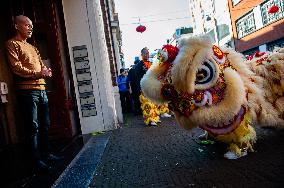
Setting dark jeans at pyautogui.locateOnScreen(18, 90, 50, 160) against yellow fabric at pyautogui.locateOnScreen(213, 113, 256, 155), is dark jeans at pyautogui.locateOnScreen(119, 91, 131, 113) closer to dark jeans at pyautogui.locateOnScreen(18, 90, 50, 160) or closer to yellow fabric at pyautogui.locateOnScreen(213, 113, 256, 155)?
dark jeans at pyautogui.locateOnScreen(18, 90, 50, 160)

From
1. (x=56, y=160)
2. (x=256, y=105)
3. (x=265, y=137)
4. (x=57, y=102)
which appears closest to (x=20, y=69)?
(x=56, y=160)

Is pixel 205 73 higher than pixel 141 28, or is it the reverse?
pixel 141 28

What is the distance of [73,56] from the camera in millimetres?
6316

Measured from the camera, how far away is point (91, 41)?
6.34 meters

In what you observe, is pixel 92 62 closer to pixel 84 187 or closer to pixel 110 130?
pixel 110 130

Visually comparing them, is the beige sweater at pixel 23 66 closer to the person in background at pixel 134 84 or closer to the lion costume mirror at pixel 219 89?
the lion costume mirror at pixel 219 89

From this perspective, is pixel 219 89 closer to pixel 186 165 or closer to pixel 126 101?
pixel 186 165

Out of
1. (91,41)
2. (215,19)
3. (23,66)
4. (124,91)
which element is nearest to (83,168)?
(23,66)

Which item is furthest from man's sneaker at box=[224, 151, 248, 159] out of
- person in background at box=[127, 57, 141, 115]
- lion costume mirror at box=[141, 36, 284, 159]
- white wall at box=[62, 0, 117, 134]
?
person in background at box=[127, 57, 141, 115]

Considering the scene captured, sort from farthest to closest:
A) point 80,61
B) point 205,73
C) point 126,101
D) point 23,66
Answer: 1. point 126,101
2. point 80,61
3. point 23,66
4. point 205,73

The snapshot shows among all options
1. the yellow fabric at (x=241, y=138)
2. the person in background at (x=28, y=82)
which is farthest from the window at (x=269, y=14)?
the person in background at (x=28, y=82)

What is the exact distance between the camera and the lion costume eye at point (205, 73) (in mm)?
3049

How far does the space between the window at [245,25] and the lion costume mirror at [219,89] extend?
24.2 m

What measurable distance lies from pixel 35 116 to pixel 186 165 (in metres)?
1.78
